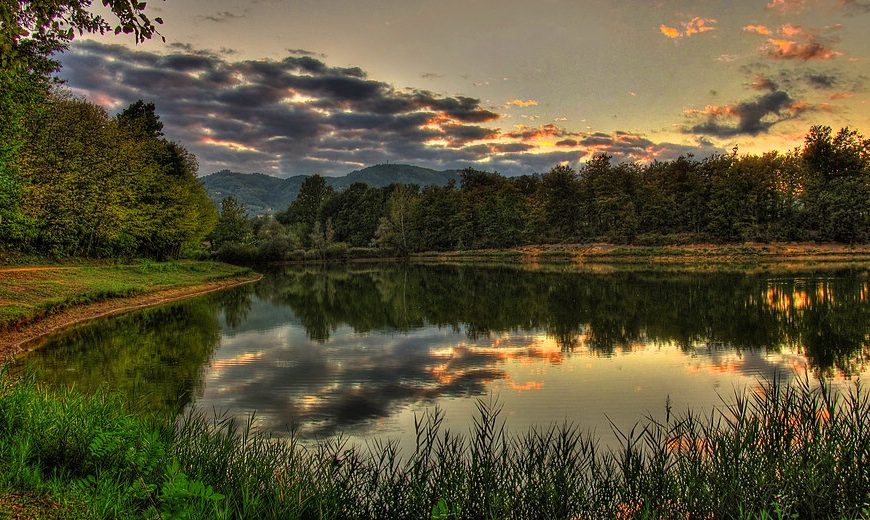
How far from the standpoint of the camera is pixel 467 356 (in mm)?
18688

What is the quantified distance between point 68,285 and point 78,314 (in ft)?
15.3

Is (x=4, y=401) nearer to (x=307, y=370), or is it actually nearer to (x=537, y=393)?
(x=307, y=370)

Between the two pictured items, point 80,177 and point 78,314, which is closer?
point 78,314

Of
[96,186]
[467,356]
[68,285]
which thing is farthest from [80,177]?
[467,356]

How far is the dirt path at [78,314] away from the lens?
64.1 ft

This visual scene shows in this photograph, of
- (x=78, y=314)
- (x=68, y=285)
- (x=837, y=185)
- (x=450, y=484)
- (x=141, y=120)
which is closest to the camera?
(x=450, y=484)

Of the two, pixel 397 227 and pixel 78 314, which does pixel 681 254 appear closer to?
pixel 397 227

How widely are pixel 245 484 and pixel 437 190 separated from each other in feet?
388

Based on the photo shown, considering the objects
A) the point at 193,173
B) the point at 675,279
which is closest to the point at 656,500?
the point at 675,279

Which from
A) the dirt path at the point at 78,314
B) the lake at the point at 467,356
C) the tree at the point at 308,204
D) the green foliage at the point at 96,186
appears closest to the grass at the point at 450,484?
the lake at the point at 467,356

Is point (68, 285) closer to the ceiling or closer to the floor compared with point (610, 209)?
closer to the floor

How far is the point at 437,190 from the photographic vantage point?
403 feet

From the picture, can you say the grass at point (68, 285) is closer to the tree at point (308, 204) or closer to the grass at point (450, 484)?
the grass at point (450, 484)

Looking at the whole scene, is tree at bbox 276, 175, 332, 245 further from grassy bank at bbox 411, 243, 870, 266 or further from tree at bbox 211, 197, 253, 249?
grassy bank at bbox 411, 243, 870, 266
